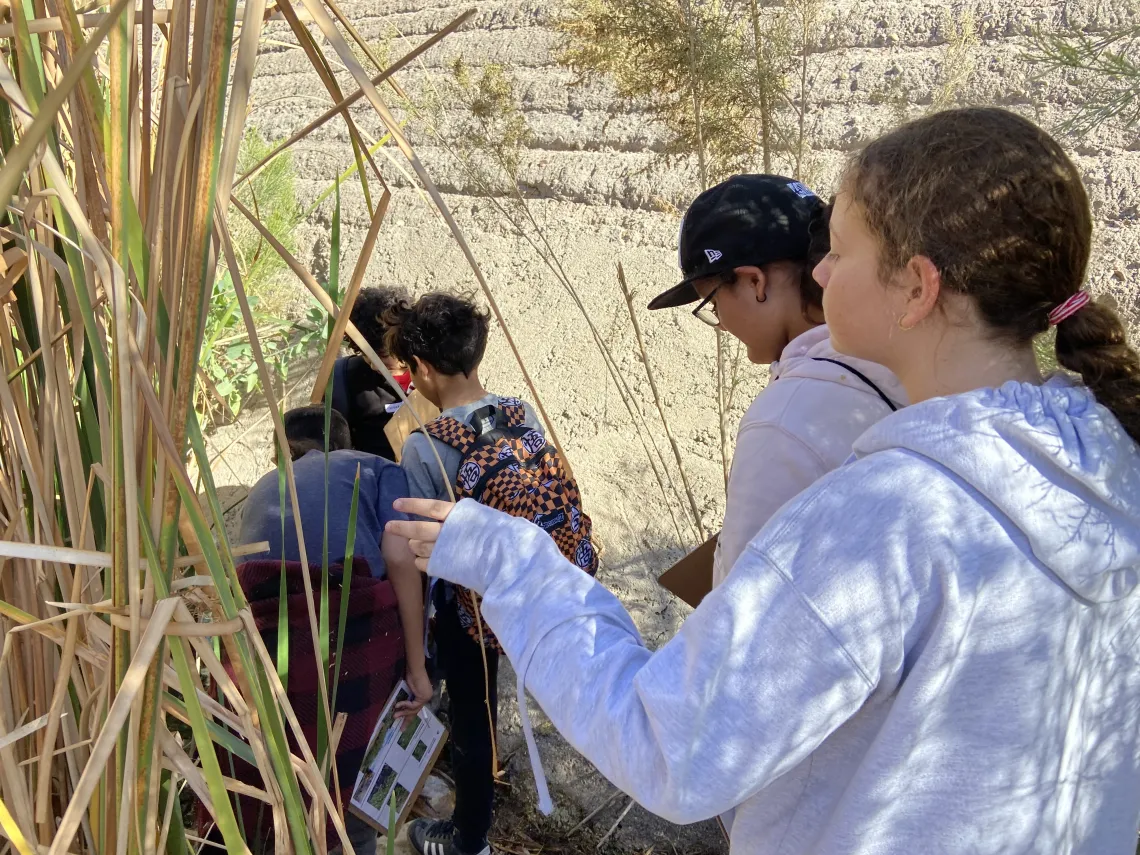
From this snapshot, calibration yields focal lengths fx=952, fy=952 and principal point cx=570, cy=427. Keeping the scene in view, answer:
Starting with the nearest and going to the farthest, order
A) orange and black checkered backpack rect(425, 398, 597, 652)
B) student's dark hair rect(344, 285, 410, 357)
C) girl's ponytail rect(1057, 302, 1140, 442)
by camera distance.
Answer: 1. girl's ponytail rect(1057, 302, 1140, 442)
2. orange and black checkered backpack rect(425, 398, 597, 652)
3. student's dark hair rect(344, 285, 410, 357)

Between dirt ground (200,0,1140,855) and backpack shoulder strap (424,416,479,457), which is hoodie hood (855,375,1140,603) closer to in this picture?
backpack shoulder strap (424,416,479,457)

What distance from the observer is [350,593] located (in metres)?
1.76

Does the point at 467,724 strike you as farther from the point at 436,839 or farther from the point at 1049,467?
the point at 1049,467

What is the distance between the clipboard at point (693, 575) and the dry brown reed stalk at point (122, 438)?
0.75m

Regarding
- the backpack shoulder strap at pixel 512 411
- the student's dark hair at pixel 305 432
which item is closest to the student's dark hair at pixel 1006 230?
the backpack shoulder strap at pixel 512 411

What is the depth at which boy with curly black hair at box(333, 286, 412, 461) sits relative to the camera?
2660mm

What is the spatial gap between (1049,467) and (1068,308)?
7.1 inches

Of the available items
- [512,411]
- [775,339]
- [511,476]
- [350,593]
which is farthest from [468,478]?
[775,339]

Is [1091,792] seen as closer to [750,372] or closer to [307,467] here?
[307,467]

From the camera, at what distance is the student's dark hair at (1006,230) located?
0.78 m

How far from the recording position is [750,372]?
416cm

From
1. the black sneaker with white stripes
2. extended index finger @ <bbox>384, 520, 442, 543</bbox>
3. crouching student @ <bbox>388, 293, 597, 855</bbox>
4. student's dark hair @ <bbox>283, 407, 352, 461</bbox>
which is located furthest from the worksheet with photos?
extended index finger @ <bbox>384, 520, 442, 543</bbox>

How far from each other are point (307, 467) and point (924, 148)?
138cm

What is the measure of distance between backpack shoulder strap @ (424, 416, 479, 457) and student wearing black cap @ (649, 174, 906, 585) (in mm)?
588
